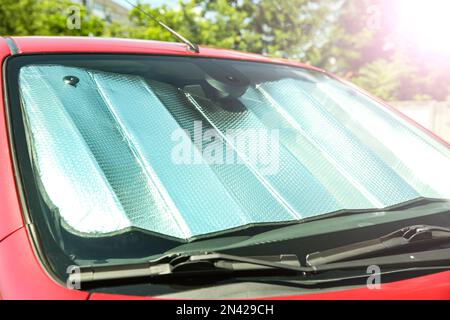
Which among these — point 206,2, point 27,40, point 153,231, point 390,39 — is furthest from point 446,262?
point 390,39

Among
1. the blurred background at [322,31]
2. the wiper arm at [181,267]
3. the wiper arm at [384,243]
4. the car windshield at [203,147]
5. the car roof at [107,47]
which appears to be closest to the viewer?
the wiper arm at [181,267]

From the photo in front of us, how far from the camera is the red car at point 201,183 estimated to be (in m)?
1.27

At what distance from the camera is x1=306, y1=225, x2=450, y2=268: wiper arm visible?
1380mm

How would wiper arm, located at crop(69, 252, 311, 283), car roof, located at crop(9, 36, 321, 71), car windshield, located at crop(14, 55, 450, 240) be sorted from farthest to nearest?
car roof, located at crop(9, 36, 321, 71) → car windshield, located at crop(14, 55, 450, 240) → wiper arm, located at crop(69, 252, 311, 283)

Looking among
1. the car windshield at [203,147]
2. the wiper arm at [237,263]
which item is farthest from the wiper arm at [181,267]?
the car windshield at [203,147]

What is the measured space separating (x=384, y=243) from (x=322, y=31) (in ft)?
59.6

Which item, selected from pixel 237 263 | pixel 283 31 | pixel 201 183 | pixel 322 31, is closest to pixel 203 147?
pixel 201 183

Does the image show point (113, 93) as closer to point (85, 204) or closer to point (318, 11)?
point (85, 204)

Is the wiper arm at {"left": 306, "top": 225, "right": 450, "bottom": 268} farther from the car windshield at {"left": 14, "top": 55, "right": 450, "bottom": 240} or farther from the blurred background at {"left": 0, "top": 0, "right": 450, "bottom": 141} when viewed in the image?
the blurred background at {"left": 0, "top": 0, "right": 450, "bottom": 141}

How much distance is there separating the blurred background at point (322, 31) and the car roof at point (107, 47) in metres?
9.11

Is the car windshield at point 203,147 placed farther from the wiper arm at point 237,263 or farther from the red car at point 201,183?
the wiper arm at point 237,263

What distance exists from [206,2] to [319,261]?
1505cm

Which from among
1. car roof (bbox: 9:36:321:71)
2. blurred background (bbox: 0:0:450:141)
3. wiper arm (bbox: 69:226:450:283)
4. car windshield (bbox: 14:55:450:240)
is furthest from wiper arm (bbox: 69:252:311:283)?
blurred background (bbox: 0:0:450:141)
